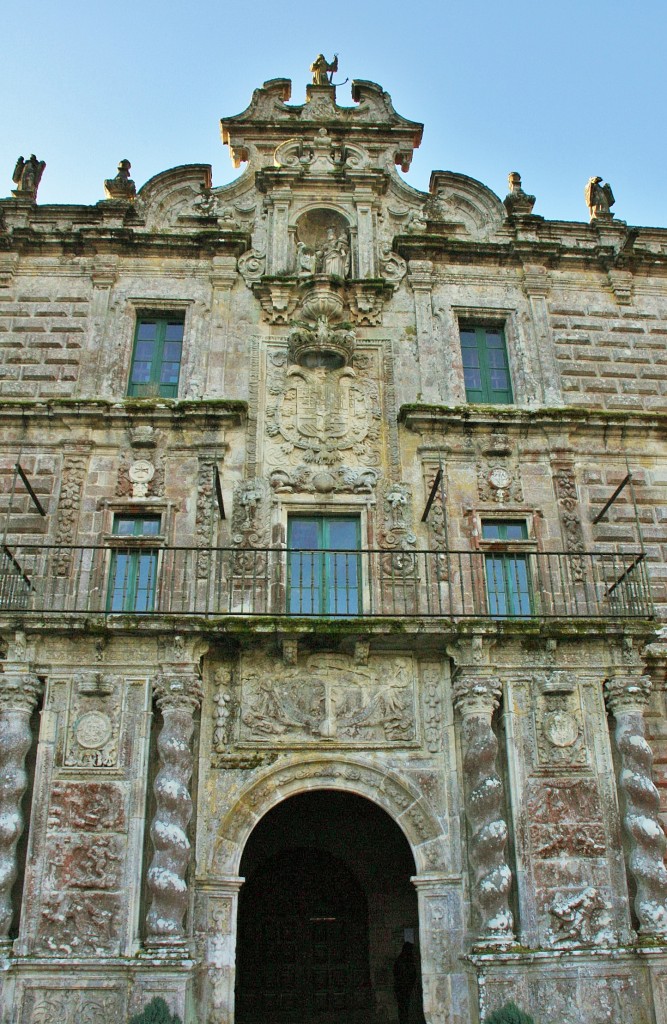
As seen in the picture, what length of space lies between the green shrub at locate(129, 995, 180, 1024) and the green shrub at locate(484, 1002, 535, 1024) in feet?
12.6

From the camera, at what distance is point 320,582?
1409 centimetres


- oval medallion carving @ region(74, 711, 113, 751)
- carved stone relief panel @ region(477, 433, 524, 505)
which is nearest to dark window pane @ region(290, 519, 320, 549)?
carved stone relief panel @ region(477, 433, 524, 505)

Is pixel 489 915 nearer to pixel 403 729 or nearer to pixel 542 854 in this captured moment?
pixel 542 854

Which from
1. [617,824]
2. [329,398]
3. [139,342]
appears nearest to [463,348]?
[329,398]

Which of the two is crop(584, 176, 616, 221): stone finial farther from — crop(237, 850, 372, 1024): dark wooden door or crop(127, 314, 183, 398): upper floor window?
Result: crop(237, 850, 372, 1024): dark wooden door

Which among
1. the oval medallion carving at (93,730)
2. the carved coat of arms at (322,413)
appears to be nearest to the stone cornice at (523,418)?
the carved coat of arms at (322,413)

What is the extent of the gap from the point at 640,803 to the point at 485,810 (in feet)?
7.03

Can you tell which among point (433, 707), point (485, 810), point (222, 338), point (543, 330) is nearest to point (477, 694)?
point (433, 707)

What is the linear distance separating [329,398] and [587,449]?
4.60 m

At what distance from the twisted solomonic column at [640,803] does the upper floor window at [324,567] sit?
410 cm

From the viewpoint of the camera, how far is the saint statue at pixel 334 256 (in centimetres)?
1666

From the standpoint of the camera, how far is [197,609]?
13.7m

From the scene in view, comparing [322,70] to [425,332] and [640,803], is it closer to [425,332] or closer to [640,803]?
[425,332]

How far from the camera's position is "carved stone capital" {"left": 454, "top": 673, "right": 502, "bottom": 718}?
41.9ft
